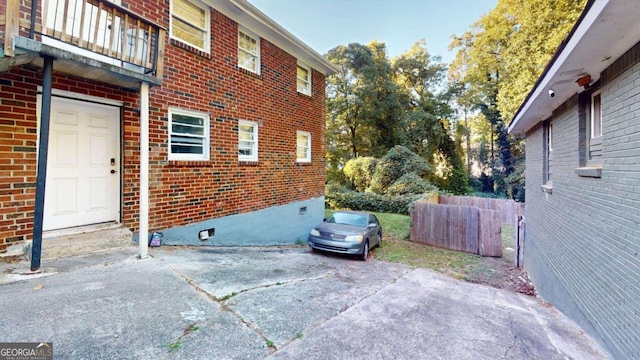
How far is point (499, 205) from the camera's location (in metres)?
16.7

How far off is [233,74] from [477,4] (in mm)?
22398

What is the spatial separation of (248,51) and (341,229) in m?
5.74

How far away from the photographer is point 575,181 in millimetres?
4516

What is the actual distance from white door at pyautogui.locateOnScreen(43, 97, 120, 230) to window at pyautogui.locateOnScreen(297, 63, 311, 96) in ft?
21.3

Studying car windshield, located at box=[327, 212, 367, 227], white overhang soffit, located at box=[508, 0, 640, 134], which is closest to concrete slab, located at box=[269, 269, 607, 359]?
white overhang soffit, located at box=[508, 0, 640, 134]

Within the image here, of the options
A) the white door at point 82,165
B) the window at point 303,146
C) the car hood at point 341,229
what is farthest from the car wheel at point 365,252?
the white door at point 82,165

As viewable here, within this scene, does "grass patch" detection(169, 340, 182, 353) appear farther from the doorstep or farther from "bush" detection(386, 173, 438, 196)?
"bush" detection(386, 173, 438, 196)

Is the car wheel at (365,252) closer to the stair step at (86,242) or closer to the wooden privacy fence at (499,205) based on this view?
the stair step at (86,242)

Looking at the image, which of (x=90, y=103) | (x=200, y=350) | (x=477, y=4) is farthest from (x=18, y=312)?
(x=477, y=4)

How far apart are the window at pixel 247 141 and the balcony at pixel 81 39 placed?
304cm

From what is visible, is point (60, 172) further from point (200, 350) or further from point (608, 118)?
point (608, 118)

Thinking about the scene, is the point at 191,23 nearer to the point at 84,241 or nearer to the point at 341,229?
the point at 84,241

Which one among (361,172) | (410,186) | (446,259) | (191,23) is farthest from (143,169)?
(361,172)

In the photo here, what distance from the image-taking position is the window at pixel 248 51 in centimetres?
798
